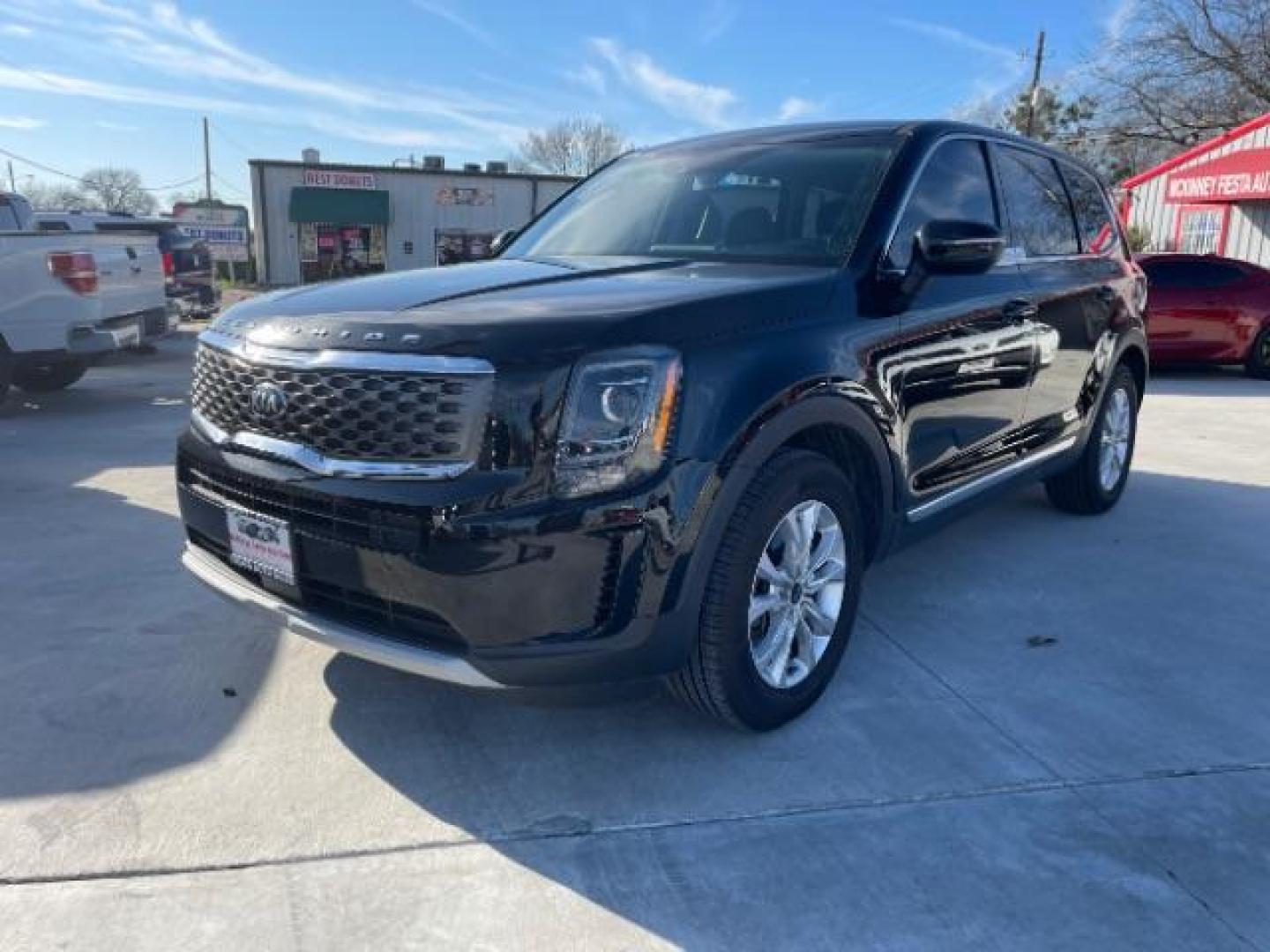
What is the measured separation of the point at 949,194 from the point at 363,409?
96.5 inches

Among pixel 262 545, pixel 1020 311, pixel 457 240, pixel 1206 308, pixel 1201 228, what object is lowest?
pixel 262 545

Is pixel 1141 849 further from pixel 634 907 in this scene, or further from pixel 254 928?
pixel 254 928

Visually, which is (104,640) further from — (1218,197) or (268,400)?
(1218,197)

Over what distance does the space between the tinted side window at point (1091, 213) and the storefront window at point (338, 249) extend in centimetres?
3559

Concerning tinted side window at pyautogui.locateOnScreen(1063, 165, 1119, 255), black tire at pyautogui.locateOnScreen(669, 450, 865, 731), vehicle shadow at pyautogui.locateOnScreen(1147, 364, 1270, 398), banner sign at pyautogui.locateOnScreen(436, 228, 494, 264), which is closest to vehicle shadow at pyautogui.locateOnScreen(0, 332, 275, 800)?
black tire at pyautogui.locateOnScreen(669, 450, 865, 731)

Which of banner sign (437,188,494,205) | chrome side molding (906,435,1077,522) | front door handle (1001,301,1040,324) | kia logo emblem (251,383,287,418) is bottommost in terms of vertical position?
chrome side molding (906,435,1077,522)

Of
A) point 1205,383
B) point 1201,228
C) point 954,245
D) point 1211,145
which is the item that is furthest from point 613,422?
point 1201,228

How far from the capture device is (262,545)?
276 centimetres

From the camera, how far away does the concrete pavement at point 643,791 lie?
7.43 ft

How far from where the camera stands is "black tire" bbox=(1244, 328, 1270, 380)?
1223cm

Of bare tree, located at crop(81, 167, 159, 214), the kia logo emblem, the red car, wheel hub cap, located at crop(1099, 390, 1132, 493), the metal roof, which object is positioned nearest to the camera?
the kia logo emblem

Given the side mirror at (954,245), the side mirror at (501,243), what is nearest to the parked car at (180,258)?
the side mirror at (501,243)

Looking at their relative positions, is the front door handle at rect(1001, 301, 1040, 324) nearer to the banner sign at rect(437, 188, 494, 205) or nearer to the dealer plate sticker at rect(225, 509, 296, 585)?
the dealer plate sticker at rect(225, 509, 296, 585)

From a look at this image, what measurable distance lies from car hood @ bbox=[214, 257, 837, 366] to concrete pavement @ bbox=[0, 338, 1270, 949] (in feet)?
3.00
